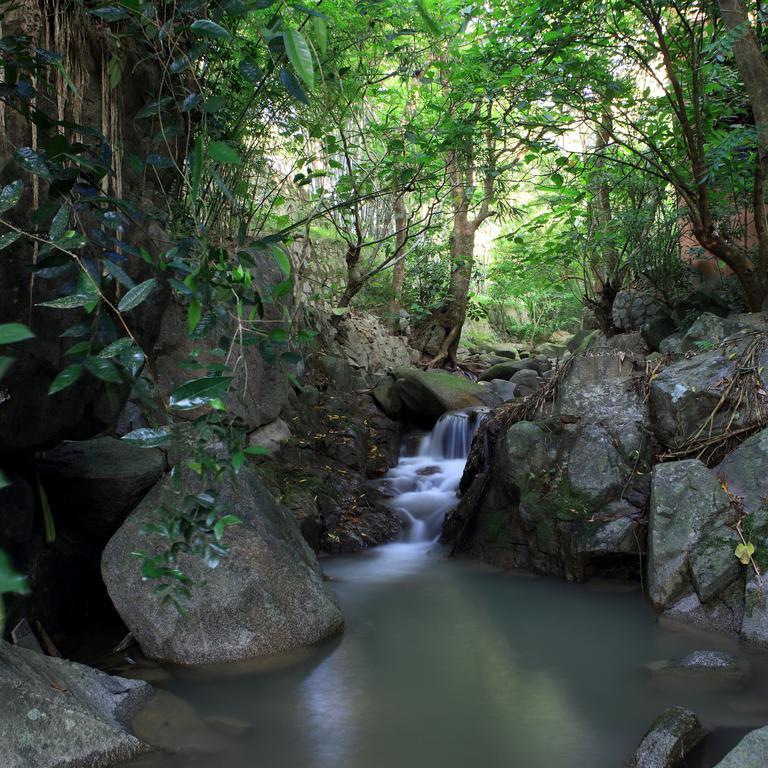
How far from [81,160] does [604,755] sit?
322 cm

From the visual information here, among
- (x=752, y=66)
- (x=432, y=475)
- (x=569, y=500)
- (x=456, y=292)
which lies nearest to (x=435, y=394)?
(x=432, y=475)

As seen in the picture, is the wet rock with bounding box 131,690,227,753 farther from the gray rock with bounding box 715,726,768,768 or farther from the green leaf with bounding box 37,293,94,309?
the green leaf with bounding box 37,293,94,309

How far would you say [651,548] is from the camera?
4.63m

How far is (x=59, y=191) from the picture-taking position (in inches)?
77.0

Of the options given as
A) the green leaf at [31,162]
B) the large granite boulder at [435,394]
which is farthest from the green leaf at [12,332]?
the large granite boulder at [435,394]

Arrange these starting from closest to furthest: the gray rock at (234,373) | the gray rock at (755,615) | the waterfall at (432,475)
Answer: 1. the gray rock at (755,615)
2. the gray rock at (234,373)
3. the waterfall at (432,475)

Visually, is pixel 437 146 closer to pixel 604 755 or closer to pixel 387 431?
pixel 387 431

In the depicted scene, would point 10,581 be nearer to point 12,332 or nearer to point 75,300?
point 12,332

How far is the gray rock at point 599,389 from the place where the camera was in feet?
19.4

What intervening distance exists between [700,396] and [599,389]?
995 millimetres

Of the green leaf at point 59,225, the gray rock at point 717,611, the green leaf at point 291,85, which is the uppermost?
the green leaf at point 291,85

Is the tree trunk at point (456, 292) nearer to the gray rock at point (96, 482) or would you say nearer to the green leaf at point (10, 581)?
the gray rock at point (96, 482)

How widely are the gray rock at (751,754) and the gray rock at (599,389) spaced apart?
146 inches

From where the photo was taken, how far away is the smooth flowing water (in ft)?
9.93
